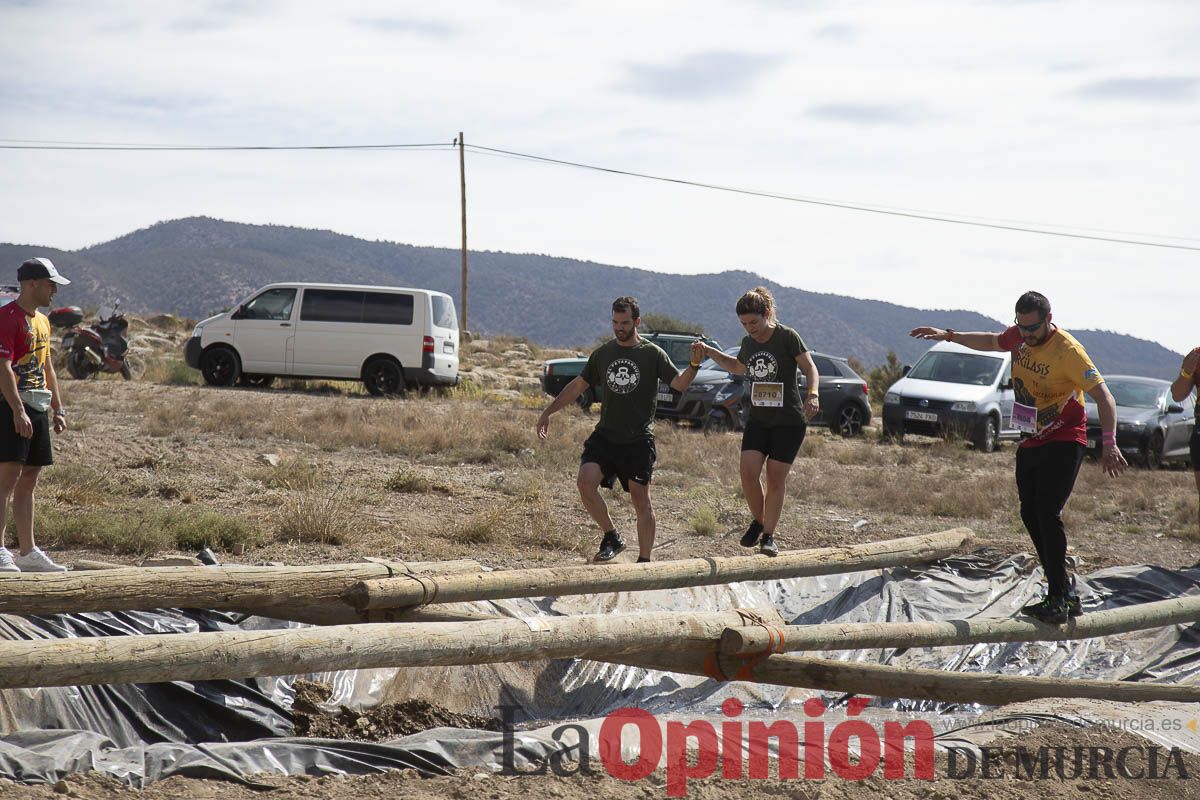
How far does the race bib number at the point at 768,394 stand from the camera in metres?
7.62

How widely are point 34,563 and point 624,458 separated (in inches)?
149

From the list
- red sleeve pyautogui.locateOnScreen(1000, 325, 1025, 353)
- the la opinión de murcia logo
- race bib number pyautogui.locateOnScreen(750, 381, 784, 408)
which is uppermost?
red sleeve pyautogui.locateOnScreen(1000, 325, 1025, 353)

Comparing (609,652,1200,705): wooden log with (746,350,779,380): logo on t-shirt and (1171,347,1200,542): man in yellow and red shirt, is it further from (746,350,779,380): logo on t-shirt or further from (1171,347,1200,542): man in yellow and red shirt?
(1171,347,1200,542): man in yellow and red shirt

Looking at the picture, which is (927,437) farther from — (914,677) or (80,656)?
(80,656)

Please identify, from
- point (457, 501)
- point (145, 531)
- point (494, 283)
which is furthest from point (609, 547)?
point (494, 283)

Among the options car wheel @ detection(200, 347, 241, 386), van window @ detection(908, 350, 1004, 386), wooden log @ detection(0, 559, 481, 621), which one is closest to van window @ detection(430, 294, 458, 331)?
car wheel @ detection(200, 347, 241, 386)

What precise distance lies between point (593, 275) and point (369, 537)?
139551 mm

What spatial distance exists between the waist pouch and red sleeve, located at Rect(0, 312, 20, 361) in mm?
219

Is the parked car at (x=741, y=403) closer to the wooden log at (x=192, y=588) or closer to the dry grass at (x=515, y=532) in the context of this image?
the dry grass at (x=515, y=532)

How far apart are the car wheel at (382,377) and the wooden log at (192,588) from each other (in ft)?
51.4

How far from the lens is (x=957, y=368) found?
20.1 meters

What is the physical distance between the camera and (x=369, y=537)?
9570mm

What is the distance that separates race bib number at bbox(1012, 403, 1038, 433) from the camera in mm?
6367

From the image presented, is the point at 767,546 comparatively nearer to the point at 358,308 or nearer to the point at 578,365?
the point at 578,365
